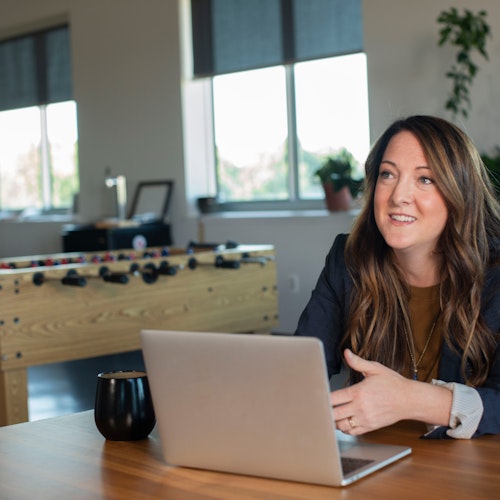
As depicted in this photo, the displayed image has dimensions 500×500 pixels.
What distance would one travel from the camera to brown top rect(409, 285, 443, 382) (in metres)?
1.70

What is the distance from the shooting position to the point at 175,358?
1168mm

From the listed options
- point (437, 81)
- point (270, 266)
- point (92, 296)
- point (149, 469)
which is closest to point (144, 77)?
point (437, 81)

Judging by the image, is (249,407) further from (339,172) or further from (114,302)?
(339,172)

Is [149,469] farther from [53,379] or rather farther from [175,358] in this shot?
[53,379]

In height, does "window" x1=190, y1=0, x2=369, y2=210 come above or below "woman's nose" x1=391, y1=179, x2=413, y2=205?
above

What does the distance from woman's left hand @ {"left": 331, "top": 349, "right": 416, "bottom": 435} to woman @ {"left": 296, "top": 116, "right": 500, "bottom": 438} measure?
19cm

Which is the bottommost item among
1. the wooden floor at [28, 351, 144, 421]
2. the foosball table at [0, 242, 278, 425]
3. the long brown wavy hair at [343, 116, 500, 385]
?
the wooden floor at [28, 351, 144, 421]

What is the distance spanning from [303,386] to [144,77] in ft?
19.7

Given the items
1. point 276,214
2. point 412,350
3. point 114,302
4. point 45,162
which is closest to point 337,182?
point 276,214

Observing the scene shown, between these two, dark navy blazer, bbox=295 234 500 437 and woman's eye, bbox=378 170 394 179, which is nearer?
dark navy blazer, bbox=295 234 500 437

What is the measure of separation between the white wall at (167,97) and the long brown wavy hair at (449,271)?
3350 millimetres

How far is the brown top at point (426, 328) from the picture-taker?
1.70 m

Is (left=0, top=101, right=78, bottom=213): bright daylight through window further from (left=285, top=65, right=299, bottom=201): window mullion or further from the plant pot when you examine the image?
the plant pot

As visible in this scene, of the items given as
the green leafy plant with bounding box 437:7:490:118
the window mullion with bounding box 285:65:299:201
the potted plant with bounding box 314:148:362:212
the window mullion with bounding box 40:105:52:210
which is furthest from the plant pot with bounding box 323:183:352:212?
the window mullion with bounding box 40:105:52:210
